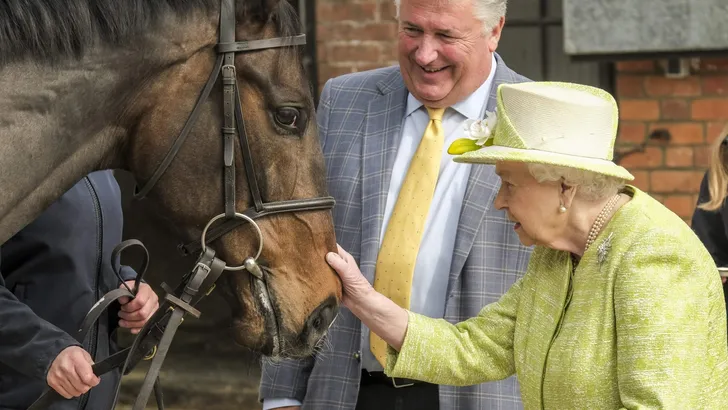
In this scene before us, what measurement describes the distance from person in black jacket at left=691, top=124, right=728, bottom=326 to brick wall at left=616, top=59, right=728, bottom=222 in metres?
1.02

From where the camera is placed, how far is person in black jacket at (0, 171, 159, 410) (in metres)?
3.43

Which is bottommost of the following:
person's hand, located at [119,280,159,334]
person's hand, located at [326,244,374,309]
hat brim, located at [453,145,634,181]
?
person's hand, located at [119,280,159,334]

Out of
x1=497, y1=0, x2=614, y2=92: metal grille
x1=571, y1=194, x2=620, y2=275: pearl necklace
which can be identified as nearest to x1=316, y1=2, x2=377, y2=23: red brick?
x1=497, y1=0, x2=614, y2=92: metal grille

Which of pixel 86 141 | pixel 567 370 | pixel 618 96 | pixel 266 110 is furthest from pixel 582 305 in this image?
pixel 618 96

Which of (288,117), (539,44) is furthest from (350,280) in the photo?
(539,44)

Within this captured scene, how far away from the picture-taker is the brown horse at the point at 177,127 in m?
2.63

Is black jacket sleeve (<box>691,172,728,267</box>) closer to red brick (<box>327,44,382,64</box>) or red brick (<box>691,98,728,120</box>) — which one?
red brick (<box>691,98,728,120</box>)

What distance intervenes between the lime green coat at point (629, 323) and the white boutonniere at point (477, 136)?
31cm

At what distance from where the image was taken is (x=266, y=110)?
2863 mm

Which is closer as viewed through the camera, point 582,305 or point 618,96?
point 582,305

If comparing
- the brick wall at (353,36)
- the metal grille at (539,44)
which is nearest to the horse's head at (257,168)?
the brick wall at (353,36)

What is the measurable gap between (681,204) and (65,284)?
3.52 meters

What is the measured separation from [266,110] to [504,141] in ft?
1.84

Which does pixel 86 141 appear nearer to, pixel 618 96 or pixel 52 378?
pixel 52 378
